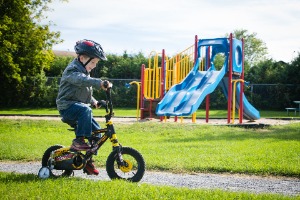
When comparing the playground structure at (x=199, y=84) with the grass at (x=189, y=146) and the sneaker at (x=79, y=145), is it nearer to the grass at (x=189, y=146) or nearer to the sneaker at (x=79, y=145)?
the grass at (x=189, y=146)

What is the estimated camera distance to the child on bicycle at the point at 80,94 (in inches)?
206

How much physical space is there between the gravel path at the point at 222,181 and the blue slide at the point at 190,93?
855 cm

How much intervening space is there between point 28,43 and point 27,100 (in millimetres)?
3886

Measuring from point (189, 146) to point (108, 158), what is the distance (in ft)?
13.8

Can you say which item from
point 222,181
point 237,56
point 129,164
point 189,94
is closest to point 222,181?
point 222,181

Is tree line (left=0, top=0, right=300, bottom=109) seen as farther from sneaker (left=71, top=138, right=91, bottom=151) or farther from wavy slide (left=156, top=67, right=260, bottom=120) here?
sneaker (left=71, top=138, right=91, bottom=151)

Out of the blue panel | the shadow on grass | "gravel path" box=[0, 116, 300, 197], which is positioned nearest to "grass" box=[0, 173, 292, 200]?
the shadow on grass

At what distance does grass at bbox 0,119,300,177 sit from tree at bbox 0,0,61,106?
13.2 metres

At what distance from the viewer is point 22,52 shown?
28.5 meters

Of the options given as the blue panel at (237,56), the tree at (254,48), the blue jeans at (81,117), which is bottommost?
the blue jeans at (81,117)

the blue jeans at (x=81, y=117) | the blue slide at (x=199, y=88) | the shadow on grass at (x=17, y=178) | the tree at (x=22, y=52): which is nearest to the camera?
the shadow on grass at (x=17, y=178)

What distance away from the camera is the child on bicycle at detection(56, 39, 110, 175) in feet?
17.2

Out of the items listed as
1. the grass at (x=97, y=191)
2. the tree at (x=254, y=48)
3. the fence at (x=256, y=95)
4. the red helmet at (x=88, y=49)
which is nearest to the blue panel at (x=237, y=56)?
the fence at (x=256, y=95)

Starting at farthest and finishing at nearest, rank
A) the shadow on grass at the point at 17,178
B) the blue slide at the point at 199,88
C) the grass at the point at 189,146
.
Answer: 1. the blue slide at the point at 199,88
2. the grass at the point at 189,146
3. the shadow on grass at the point at 17,178
